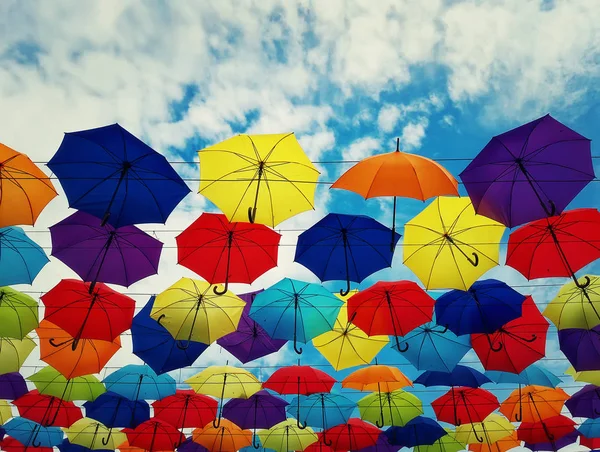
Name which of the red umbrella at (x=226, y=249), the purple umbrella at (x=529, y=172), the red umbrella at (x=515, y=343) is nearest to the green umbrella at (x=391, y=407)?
the red umbrella at (x=515, y=343)

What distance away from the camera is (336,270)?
1015cm

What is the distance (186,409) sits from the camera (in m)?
13.7

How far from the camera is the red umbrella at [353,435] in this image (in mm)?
14805

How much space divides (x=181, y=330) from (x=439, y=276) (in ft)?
18.5

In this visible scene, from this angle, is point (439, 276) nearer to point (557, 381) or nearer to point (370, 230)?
point (370, 230)

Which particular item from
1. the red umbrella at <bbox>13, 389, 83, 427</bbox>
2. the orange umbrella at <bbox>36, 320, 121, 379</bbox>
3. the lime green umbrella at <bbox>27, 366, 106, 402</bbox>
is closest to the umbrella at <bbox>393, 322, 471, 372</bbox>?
the orange umbrella at <bbox>36, 320, 121, 379</bbox>

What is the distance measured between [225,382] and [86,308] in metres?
4.00

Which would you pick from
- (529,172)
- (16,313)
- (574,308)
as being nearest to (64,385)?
(16,313)

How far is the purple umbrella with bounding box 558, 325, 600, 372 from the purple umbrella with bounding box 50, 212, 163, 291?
9.26 m

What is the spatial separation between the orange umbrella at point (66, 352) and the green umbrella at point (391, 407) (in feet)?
22.7

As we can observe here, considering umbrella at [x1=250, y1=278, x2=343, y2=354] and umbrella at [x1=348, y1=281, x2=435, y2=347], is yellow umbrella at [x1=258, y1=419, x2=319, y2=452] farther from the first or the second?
umbrella at [x1=348, y1=281, x2=435, y2=347]

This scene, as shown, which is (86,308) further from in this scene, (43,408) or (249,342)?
(43,408)

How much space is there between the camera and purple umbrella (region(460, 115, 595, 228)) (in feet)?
25.1

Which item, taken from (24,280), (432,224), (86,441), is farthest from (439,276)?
(86,441)
